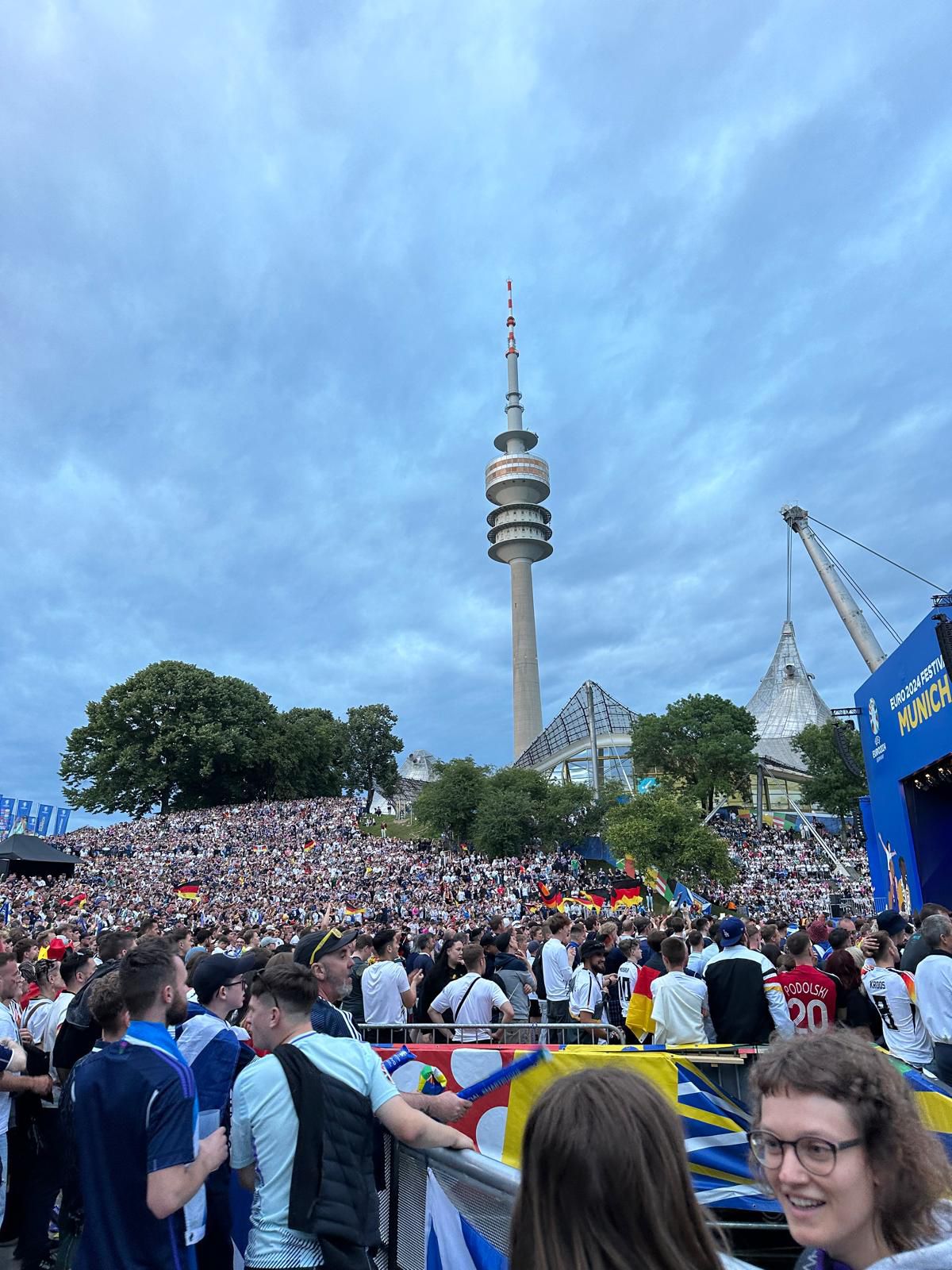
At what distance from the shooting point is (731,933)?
6.70m

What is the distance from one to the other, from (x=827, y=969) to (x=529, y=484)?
100m

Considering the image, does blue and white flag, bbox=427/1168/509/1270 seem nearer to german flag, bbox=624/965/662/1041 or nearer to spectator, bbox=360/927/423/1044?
spectator, bbox=360/927/423/1044

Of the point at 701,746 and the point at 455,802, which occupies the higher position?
the point at 701,746

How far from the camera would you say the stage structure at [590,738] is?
231ft

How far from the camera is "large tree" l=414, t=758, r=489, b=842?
53.3m

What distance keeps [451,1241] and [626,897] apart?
25558 mm

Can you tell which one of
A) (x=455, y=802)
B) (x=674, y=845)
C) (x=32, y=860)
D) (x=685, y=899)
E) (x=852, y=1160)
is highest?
(x=455, y=802)

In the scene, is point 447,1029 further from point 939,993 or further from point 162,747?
point 162,747

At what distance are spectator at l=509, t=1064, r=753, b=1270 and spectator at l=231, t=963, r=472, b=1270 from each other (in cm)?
143

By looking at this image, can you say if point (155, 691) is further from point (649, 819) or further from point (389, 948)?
point (389, 948)

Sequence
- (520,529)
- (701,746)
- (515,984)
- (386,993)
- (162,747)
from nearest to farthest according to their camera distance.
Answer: (386,993) → (515,984) → (701,746) → (162,747) → (520,529)

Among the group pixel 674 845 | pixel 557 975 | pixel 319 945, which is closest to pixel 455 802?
pixel 674 845

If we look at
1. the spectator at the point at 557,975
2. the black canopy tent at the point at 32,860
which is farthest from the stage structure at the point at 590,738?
the spectator at the point at 557,975

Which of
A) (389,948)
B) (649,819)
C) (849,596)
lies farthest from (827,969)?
(849,596)
